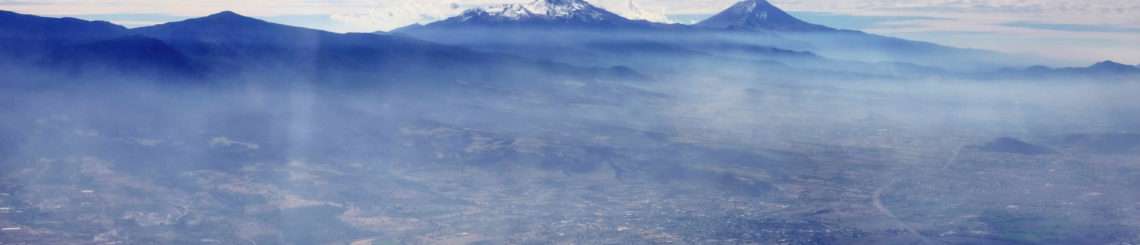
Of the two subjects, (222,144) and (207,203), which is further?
(222,144)

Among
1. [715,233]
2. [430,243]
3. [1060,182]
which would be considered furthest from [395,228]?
[1060,182]

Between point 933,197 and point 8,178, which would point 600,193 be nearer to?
point 933,197

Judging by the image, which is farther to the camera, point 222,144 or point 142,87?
point 142,87

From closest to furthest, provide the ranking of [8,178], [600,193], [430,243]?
[430,243] → [8,178] → [600,193]

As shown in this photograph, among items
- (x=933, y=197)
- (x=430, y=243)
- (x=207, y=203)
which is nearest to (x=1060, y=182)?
(x=933, y=197)

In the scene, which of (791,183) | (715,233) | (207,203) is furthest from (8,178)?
(791,183)

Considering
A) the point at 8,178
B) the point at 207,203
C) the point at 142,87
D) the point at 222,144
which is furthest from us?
the point at 142,87

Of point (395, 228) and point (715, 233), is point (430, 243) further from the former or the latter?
point (715, 233)

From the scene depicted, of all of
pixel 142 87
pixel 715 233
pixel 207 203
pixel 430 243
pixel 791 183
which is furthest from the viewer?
pixel 142 87

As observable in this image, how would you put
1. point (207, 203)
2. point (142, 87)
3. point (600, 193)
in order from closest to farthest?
point (207, 203)
point (600, 193)
point (142, 87)
